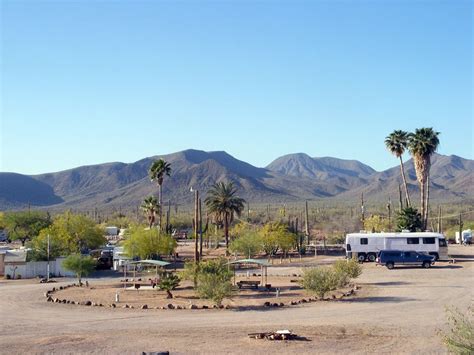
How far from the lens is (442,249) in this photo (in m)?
62.7

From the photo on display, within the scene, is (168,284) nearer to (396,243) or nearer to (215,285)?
(215,285)

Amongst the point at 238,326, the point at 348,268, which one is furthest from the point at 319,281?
the point at 238,326

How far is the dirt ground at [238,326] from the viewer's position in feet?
81.5

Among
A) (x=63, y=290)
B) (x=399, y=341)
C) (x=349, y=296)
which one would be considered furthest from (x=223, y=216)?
(x=399, y=341)

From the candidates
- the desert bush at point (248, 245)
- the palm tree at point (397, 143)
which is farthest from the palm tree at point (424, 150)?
the desert bush at point (248, 245)

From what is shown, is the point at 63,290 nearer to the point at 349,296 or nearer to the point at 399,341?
the point at 349,296

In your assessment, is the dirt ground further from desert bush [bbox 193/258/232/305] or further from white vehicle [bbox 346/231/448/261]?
white vehicle [bbox 346/231/448/261]

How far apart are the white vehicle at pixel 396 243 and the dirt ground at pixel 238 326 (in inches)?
838

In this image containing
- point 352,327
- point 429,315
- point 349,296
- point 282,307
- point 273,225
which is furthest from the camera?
point 273,225

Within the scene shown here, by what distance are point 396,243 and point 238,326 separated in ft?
125

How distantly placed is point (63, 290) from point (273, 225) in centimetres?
3389

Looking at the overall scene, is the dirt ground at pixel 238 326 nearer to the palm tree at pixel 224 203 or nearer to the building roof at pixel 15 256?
the building roof at pixel 15 256

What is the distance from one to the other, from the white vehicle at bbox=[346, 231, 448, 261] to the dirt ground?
69.9 ft

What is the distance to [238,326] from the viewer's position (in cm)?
2881
